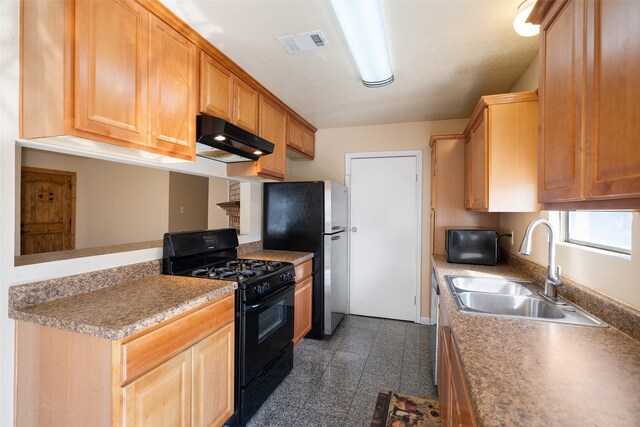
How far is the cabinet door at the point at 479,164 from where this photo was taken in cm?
193

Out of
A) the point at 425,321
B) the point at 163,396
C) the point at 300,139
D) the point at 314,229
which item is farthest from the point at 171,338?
the point at 425,321

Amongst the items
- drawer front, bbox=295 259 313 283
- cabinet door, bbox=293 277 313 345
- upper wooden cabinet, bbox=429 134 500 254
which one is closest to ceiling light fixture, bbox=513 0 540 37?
upper wooden cabinet, bbox=429 134 500 254

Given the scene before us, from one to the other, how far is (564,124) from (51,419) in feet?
7.36

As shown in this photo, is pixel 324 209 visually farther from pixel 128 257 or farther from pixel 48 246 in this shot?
pixel 48 246

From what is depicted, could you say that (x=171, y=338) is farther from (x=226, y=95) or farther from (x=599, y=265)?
(x=599, y=265)

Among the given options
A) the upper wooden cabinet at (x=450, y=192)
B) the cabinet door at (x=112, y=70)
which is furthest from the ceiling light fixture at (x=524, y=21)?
the cabinet door at (x=112, y=70)

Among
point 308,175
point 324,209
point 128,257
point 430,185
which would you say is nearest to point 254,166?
point 324,209

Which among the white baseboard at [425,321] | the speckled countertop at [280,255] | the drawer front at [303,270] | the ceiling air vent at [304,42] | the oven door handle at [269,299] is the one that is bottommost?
the white baseboard at [425,321]

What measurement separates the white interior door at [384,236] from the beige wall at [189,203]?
5.91 feet

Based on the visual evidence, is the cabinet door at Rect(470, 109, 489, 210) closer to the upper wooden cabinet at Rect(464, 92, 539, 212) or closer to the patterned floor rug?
the upper wooden cabinet at Rect(464, 92, 539, 212)

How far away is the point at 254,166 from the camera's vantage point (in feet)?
8.43

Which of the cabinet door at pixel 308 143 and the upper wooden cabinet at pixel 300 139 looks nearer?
the upper wooden cabinet at pixel 300 139

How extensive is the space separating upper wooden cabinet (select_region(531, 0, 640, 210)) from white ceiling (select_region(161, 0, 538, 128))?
62 cm

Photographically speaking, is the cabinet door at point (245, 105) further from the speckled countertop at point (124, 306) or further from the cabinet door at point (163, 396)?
the cabinet door at point (163, 396)
